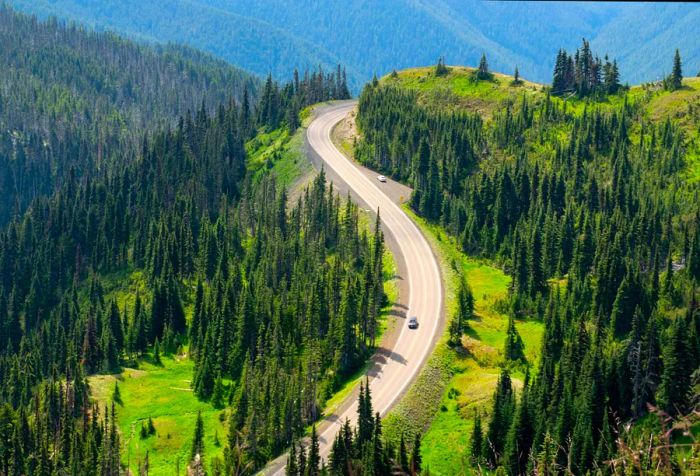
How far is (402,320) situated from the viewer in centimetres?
13088

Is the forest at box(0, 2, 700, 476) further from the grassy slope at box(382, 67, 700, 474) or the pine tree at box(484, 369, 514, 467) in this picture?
the grassy slope at box(382, 67, 700, 474)

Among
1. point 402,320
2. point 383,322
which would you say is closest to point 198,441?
point 383,322

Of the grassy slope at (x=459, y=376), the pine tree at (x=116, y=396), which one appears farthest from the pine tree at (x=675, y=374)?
the pine tree at (x=116, y=396)

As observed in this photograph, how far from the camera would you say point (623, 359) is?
99312 millimetres

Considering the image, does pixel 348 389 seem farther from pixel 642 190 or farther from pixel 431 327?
pixel 642 190

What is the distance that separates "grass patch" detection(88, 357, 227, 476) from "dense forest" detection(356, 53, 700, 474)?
39838mm

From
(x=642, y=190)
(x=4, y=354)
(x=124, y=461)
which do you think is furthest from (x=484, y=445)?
(x=4, y=354)

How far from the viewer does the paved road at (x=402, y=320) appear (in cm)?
10512

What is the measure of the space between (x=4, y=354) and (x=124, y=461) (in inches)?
3724

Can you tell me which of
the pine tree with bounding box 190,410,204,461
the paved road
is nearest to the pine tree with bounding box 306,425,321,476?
the paved road

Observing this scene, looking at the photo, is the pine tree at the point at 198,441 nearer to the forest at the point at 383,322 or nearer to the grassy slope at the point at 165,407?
the forest at the point at 383,322

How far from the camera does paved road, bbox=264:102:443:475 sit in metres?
105

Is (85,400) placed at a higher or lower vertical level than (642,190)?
lower

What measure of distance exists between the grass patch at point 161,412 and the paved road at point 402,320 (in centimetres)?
1776
